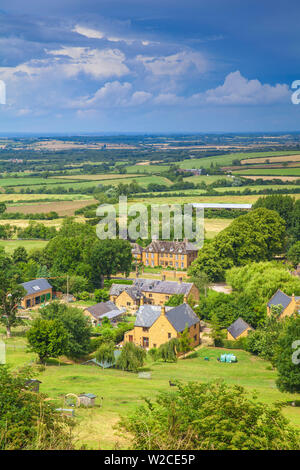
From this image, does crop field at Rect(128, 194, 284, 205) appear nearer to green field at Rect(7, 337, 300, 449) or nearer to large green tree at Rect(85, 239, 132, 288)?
large green tree at Rect(85, 239, 132, 288)

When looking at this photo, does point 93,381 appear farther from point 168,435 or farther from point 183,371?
point 168,435

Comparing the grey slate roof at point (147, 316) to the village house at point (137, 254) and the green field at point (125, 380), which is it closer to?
the green field at point (125, 380)

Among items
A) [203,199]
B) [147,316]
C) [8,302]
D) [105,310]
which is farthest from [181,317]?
[203,199]

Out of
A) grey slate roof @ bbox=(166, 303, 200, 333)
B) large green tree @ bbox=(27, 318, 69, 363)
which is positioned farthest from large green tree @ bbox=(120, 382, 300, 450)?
grey slate roof @ bbox=(166, 303, 200, 333)

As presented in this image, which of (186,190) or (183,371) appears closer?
(183,371)

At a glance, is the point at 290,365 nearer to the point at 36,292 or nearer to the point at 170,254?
the point at 36,292

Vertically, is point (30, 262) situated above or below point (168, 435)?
below
